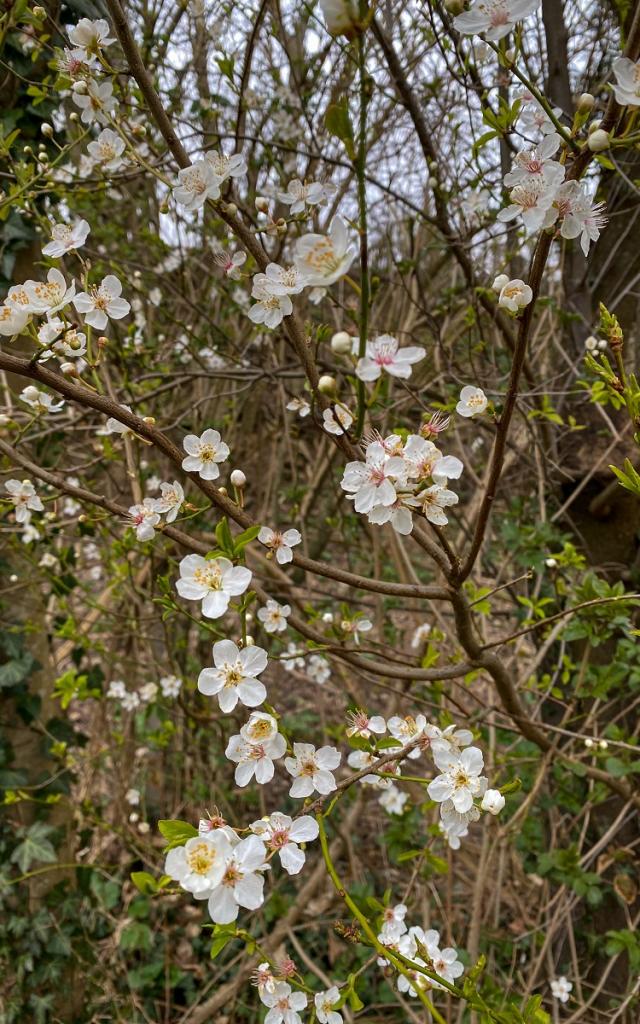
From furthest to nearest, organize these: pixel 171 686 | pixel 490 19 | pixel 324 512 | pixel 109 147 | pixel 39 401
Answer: pixel 324 512 < pixel 171 686 < pixel 109 147 < pixel 39 401 < pixel 490 19

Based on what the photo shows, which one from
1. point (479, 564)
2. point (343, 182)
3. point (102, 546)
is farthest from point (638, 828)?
point (343, 182)

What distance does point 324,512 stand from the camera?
3588 mm

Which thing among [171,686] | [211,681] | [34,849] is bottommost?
[34,849]

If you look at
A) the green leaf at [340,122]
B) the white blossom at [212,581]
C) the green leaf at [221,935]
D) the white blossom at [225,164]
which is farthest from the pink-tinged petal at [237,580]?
the white blossom at [225,164]

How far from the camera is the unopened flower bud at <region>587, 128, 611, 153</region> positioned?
72cm

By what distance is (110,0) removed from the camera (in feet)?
3.16

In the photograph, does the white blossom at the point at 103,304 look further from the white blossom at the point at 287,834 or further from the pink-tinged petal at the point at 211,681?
the white blossom at the point at 287,834

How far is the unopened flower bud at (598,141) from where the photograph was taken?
716 mm

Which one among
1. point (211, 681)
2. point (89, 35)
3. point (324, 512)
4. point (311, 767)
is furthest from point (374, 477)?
point (324, 512)

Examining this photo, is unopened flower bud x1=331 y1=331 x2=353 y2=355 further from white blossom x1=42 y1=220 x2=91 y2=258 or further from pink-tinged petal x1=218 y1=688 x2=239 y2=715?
white blossom x1=42 y1=220 x2=91 y2=258

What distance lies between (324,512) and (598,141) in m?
2.91

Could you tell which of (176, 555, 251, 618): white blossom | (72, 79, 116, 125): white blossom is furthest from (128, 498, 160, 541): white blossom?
(72, 79, 116, 125): white blossom

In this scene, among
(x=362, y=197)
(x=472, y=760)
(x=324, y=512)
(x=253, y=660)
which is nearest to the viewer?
(x=362, y=197)

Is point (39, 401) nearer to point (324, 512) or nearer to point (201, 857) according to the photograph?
point (201, 857)
